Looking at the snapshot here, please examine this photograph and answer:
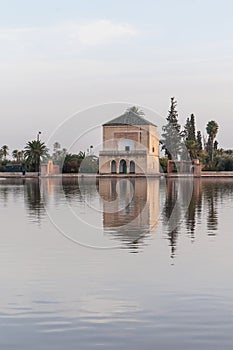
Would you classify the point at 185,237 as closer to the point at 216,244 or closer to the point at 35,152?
the point at 216,244

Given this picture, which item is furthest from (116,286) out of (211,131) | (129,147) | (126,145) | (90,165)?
(211,131)

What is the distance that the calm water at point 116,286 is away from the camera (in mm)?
5648

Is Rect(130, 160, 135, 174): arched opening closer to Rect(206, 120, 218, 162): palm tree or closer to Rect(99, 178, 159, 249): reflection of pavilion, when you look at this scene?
Rect(206, 120, 218, 162): palm tree

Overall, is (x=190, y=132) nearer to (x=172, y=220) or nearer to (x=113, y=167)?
(x=113, y=167)

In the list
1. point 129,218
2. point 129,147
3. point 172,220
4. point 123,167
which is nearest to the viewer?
point 172,220

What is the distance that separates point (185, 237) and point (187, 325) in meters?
6.07

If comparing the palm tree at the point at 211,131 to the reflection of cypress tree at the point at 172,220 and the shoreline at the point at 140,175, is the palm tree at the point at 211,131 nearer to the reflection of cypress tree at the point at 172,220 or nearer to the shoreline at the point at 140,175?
the shoreline at the point at 140,175

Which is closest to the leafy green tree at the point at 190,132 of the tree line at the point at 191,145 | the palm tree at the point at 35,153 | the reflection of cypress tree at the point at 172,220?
the tree line at the point at 191,145

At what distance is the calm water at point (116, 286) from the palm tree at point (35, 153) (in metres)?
50.5

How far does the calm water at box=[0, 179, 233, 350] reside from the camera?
5.65 meters

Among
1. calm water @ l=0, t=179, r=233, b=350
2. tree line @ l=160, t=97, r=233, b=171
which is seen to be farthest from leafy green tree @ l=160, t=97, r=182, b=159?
calm water @ l=0, t=179, r=233, b=350

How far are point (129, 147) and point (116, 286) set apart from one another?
56269 mm

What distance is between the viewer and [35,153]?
64.6m

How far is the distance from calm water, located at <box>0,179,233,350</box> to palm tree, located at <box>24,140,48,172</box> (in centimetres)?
5053
